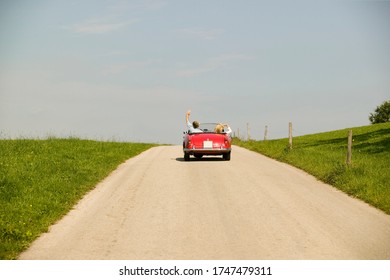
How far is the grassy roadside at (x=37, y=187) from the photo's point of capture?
8.02 metres

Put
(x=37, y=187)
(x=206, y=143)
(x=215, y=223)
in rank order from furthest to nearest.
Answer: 1. (x=206, y=143)
2. (x=37, y=187)
3. (x=215, y=223)

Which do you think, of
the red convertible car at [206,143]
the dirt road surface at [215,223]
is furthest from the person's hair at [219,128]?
the dirt road surface at [215,223]

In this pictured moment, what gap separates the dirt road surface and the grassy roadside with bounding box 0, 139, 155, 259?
Result: 31 centimetres

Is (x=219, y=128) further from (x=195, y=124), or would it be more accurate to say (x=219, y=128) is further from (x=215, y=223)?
(x=215, y=223)

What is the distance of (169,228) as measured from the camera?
8375 millimetres

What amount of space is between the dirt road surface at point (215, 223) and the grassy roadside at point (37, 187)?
12.1 inches

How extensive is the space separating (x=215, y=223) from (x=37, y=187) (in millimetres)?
4945

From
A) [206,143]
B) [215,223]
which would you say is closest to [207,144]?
[206,143]

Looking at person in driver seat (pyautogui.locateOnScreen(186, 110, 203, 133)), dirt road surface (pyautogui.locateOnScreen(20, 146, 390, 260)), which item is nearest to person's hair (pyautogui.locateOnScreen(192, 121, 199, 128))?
person in driver seat (pyautogui.locateOnScreen(186, 110, 203, 133))

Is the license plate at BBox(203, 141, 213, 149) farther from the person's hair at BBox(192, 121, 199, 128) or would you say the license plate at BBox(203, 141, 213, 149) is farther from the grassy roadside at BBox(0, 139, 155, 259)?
the grassy roadside at BBox(0, 139, 155, 259)

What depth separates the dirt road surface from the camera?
7.00 m

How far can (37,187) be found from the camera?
1155 centimetres

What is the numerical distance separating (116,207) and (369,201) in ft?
18.8
